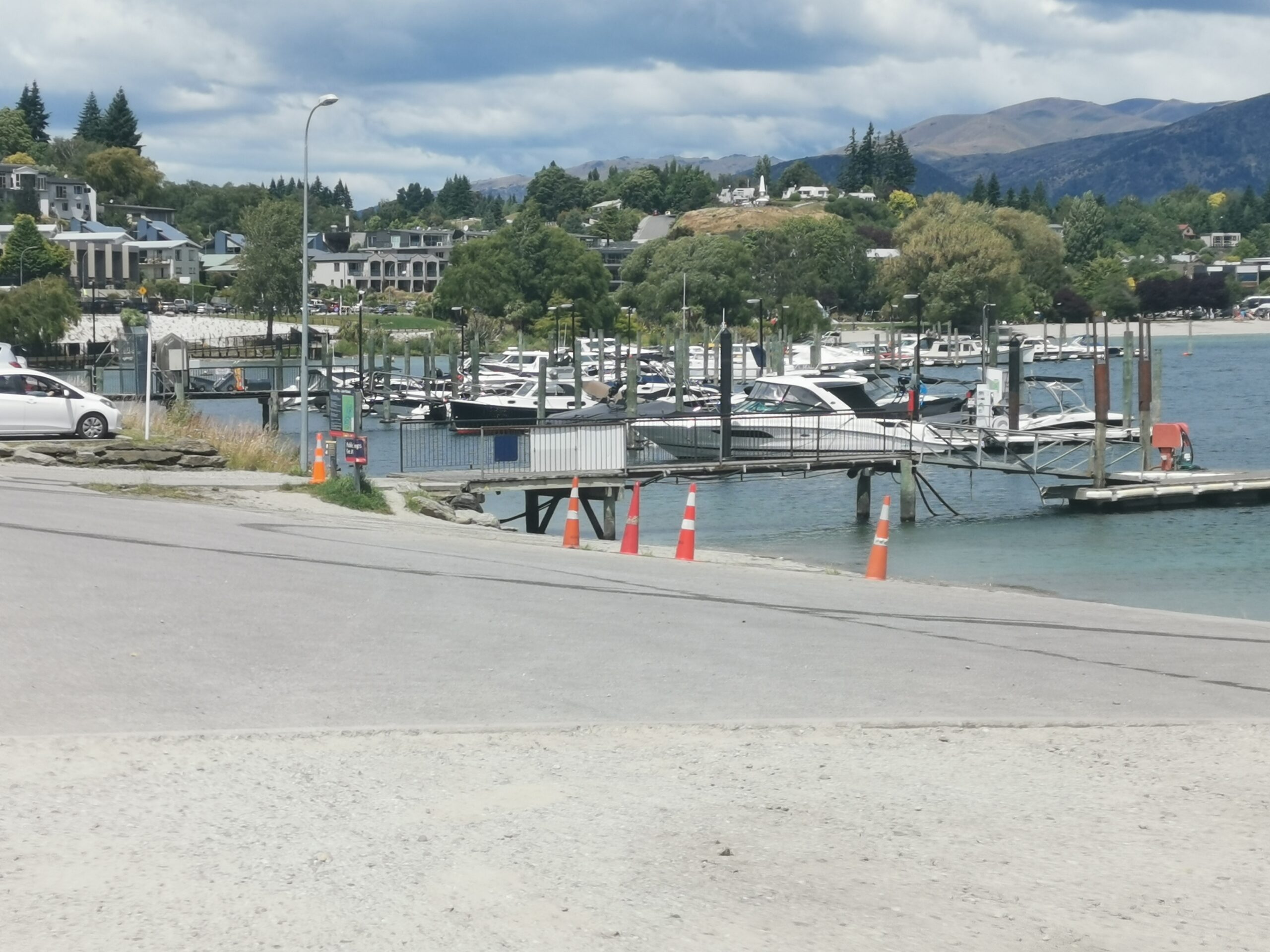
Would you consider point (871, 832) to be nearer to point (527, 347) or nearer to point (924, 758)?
point (924, 758)

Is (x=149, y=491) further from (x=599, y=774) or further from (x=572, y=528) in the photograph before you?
(x=599, y=774)

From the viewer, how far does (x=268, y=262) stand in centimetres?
11831

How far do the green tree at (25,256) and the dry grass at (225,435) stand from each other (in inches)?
4135

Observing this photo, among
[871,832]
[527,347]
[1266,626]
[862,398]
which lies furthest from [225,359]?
[871,832]

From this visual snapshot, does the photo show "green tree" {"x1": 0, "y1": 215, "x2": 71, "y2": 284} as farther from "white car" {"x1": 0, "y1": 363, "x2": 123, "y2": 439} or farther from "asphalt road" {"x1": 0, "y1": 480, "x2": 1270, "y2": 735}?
"asphalt road" {"x1": 0, "y1": 480, "x2": 1270, "y2": 735}

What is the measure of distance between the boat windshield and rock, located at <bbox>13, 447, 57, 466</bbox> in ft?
71.1

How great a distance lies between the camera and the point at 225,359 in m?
102

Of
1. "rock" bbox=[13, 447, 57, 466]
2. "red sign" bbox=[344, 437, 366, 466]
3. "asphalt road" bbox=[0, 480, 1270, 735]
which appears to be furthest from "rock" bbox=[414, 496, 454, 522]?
"asphalt road" bbox=[0, 480, 1270, 735]

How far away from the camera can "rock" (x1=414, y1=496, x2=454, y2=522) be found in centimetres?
2784

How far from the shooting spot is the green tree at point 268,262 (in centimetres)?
11831

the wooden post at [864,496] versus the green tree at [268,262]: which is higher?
the green tree at [268,262]

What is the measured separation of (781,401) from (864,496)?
28.6 ft

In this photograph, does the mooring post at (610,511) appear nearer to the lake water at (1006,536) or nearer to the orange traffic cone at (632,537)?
the lake water at (1006,536)

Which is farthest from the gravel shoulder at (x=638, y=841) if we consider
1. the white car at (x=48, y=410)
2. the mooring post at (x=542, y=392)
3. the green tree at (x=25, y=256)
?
the green tree at (x=25, y=256)
